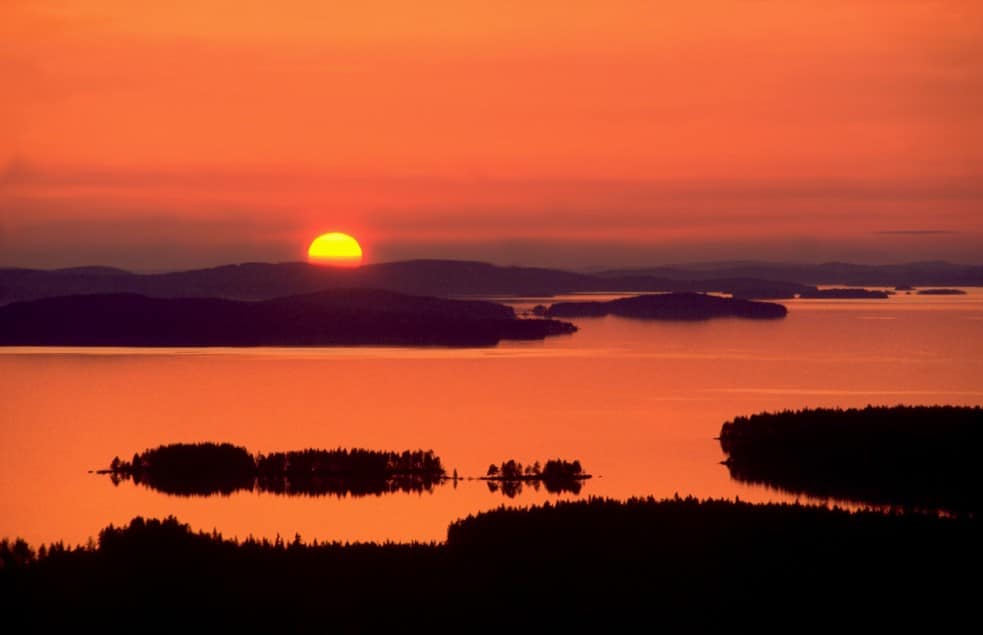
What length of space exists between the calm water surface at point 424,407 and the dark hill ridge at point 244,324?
455 inches

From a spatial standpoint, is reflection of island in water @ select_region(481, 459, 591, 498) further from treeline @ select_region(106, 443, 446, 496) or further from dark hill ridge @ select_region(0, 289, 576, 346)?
dark hill ridge @ select_region(0, 289, 576, 346)

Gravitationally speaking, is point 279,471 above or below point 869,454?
below

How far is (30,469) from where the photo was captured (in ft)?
188

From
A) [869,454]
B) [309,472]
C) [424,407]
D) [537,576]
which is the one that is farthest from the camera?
[424,407]

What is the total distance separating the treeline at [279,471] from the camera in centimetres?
5344

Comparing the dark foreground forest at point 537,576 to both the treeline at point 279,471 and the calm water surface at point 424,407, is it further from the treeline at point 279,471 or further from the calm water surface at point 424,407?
the treeline at point 279,471

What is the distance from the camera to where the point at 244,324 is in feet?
518

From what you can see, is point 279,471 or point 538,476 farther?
point 279,471

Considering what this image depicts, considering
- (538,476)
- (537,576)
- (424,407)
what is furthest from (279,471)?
(424,407)

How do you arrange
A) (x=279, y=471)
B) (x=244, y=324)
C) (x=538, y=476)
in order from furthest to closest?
1. (x=244, y=324)
2. (x=279, y=471)
3. (x=538, y=476)

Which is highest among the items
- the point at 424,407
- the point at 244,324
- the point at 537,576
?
the point at 244,324

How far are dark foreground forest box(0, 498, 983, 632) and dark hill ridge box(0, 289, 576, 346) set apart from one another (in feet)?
341

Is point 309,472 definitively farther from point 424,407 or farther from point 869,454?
point 424,407

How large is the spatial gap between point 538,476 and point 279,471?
9914mm
